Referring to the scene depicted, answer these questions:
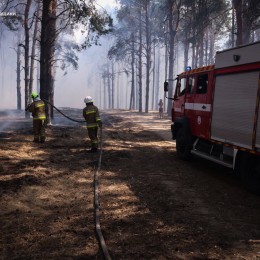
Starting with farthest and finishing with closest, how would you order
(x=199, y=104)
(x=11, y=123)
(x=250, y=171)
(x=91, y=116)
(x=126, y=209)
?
(x=11, y=123) → (x=91, y=116) → (x=199, y=104) → (x=250, y=171) → (x=126, y=209)

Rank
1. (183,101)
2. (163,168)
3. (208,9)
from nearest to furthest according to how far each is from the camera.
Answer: (163,168), (183,101), (208,9)

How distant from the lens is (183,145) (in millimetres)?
10109

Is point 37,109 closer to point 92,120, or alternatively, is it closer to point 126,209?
point 92,120

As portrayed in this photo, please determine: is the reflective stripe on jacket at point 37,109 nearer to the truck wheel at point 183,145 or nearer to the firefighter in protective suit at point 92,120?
the firefighter in protective suit at point 92,120

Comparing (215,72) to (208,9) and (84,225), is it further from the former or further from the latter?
(208,9)

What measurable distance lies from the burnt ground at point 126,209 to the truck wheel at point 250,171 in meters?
0.19

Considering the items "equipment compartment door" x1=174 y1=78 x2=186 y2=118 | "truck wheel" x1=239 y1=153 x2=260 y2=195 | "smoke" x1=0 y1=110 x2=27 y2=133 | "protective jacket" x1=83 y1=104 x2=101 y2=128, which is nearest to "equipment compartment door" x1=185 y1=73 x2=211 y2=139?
"equipment compartment door" x1=174 y1=78 x2=186 y2=118

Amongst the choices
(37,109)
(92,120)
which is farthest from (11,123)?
(92,120)

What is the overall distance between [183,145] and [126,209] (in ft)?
15.7

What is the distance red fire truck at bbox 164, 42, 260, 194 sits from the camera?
6.73 metres

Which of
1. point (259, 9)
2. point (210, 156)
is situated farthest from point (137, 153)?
point (259, 9)

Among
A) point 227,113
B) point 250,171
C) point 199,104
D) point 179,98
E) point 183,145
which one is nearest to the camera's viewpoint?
point 250,171

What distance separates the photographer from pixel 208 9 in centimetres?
2469

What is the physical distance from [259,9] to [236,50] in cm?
1167
